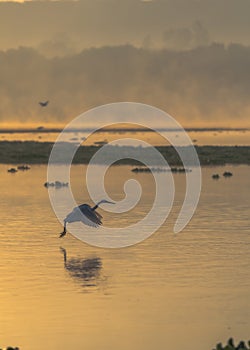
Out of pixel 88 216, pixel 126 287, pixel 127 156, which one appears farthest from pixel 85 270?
pixel 127 156

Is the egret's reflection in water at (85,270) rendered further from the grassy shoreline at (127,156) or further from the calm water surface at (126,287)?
the grassy shoreline at (127,156)

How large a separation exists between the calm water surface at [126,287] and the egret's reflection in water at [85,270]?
24 mm

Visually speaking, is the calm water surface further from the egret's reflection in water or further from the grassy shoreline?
the grassy shoreline

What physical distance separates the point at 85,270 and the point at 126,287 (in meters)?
2.95

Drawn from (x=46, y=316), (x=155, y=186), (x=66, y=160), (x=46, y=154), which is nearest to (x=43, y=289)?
(x=46, y=316)

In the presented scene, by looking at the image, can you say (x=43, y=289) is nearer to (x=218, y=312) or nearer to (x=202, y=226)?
(x=218, y=312)

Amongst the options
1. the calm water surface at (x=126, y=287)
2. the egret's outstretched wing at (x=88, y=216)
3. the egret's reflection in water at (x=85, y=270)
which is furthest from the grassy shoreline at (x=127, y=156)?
the egret's reflection in water at (x=85, y=270)

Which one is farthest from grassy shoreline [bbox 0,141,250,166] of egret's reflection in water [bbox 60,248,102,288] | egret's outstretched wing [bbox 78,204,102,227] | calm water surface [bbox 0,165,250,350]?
egret's reflection in water [bbox 60,248,102,288]

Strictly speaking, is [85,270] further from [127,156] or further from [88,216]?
[127,156]

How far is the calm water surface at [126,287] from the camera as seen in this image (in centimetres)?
1970

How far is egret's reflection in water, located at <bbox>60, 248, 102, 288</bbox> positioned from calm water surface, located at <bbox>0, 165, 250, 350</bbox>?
0.08 ft

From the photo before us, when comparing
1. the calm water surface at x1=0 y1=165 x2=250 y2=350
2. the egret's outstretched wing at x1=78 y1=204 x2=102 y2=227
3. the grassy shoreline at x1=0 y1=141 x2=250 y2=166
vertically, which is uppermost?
the grassy shoreline at x1=0 y1=141 x2=250 y2=166

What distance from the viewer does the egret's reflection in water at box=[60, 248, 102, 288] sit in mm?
25352

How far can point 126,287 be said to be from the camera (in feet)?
79.2
